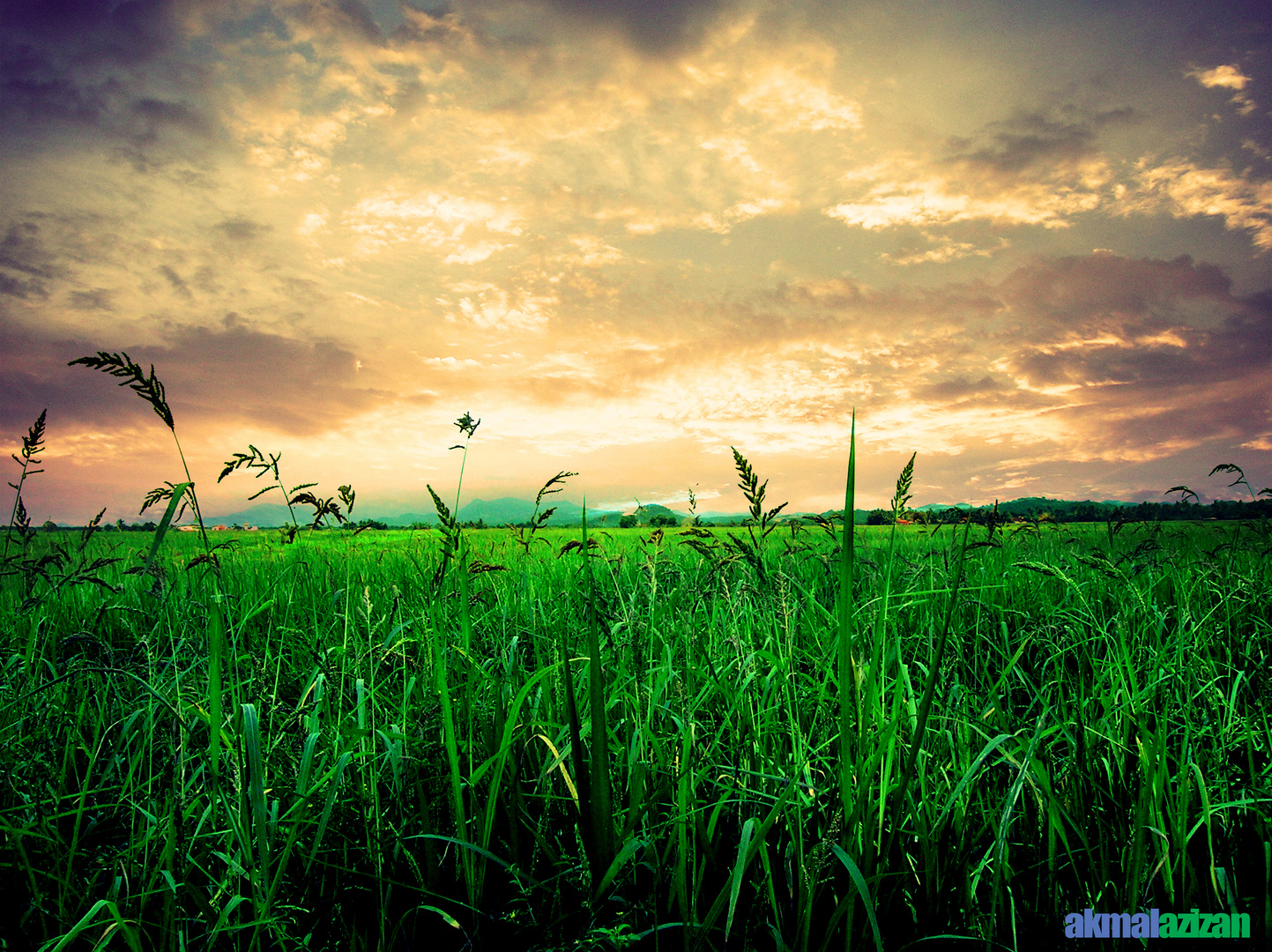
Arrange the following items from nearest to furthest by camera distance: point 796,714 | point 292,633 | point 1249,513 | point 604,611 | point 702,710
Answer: point 796,714 → point 702,710 → point 604,611 → point 292,633 → point 1249,513

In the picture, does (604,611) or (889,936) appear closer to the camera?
(889,936)

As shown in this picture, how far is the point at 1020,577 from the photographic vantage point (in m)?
5.80

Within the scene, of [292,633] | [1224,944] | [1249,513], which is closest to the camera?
[1224,944]

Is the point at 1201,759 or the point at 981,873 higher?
the point at 1201,759

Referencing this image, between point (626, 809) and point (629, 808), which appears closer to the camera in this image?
point (629, 808)

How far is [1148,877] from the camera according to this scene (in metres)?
1.67

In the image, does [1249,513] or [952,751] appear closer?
[952,751]

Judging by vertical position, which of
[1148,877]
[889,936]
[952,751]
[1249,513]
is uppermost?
[1249,513]

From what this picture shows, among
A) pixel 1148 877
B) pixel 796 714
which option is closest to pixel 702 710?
pixel 796 714

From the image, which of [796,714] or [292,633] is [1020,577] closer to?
[796,714]

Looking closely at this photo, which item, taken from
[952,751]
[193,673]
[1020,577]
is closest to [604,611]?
[952,751]

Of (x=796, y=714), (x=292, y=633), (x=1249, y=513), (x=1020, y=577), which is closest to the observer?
(x=796, y=714)

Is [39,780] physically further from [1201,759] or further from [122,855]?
[1201,759]

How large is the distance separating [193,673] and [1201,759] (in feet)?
16.2
